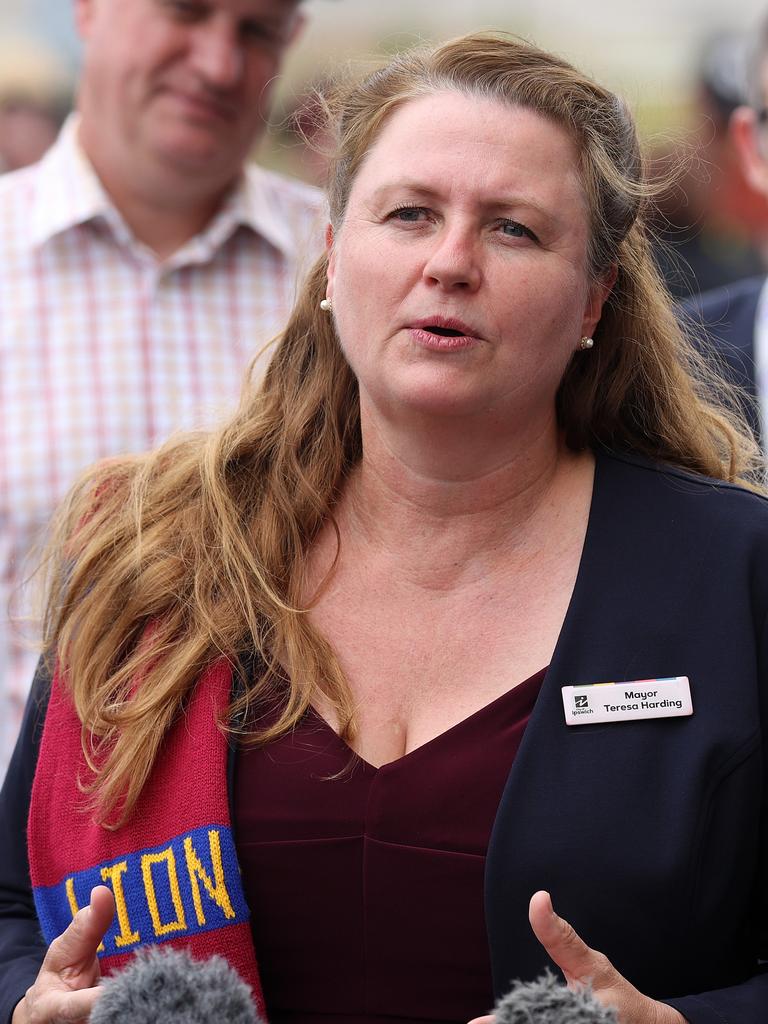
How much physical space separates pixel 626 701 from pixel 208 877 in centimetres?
61

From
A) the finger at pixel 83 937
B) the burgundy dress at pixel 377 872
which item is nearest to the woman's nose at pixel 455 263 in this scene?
the burgundy dress at pixel 377 872

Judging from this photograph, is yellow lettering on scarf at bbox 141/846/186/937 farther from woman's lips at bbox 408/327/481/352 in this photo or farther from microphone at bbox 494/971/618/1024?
woman's lips at bbox 408/327/481/352

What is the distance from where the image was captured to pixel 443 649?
6.91 ft

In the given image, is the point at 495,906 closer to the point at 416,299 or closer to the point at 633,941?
the point at 633,941

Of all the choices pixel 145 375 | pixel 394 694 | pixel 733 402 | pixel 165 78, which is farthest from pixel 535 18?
pixel 394 694

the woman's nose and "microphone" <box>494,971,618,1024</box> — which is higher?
the woman's nose

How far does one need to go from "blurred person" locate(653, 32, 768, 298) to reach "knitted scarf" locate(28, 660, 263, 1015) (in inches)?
128

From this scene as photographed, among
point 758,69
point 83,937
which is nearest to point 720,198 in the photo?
point 758,69

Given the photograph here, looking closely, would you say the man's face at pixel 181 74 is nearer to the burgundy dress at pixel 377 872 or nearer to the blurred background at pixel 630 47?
the blurred background at pixel 630 47

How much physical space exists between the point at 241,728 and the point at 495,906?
44 cm

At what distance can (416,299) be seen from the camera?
199 cm

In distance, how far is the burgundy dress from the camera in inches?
76.0

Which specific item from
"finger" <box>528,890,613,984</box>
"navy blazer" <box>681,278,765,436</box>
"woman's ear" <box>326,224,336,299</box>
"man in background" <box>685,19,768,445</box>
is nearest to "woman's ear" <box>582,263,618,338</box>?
"woman's ear" <box>326,224,336,299</box>

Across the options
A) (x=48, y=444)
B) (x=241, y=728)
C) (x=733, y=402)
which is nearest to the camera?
(x=241, y=728)
